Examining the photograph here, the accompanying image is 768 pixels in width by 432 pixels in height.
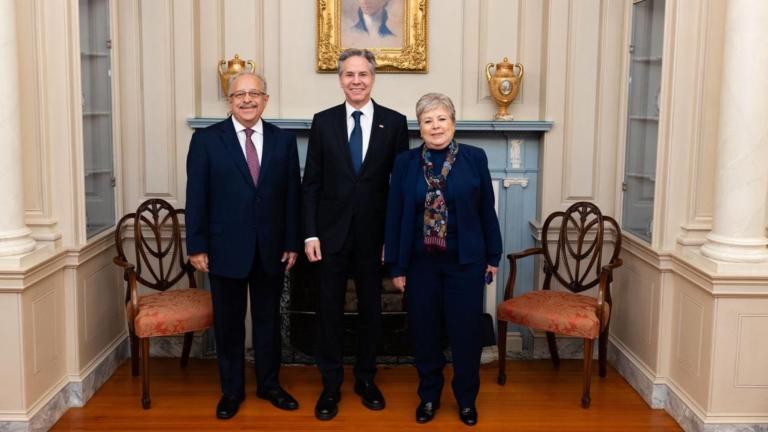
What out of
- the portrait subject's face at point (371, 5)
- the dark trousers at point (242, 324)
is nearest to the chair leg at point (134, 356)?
the dark trousers at point (242, 324)

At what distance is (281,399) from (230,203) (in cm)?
106

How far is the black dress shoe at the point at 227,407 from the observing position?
14.0ft

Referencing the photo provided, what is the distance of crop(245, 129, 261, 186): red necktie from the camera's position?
13.5 ft

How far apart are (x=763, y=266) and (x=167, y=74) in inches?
136

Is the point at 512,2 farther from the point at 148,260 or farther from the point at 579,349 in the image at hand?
the point at 148,260

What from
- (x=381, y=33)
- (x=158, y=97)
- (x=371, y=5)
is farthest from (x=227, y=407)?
(x=371, y=5)

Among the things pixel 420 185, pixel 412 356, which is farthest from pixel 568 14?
pixel 412 356

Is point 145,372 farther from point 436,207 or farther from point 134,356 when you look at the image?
point 436,207

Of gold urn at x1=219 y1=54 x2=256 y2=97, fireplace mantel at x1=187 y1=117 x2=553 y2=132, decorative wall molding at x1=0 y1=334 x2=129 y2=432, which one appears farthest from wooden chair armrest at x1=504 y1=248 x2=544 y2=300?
decorative wall molding at x1=0 y1=334 x2=129 y2=432

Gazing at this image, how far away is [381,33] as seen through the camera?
17.1 ft

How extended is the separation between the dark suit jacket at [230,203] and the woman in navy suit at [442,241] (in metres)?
0.59

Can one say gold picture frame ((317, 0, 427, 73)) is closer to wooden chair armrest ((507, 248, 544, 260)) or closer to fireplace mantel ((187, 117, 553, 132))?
fireplace mantel ((187, 117, 553, 132))

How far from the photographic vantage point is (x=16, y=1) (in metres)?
4.01

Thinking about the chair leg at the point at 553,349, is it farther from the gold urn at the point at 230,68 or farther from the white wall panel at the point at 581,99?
the gold urn at the point at 230,68
